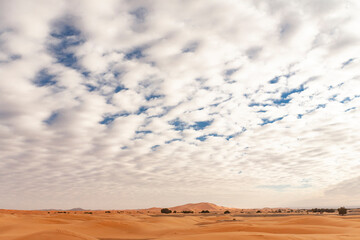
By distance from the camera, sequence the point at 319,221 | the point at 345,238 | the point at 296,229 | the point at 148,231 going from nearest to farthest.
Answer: the point at 345,238 → the point at 296,229 → the point at 148,231 → the point at 319,221

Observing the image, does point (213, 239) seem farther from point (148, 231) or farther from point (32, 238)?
point (148, 231)

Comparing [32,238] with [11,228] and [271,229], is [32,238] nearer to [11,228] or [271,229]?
[11,228]

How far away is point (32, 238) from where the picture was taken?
8555 mm

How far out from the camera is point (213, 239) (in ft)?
28.3

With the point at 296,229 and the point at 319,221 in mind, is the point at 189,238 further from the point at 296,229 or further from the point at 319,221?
the point at 319,221

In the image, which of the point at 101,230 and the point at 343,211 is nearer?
the point at 101,230

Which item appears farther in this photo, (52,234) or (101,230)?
(101,230)

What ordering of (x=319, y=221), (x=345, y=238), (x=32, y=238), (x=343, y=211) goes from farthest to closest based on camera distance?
1. (x=343, y=211)
2. (x=319, y=221)
3. (x=345, y=238)
4. (x=32, y=238)

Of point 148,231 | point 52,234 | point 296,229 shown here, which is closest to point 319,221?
point 296,229

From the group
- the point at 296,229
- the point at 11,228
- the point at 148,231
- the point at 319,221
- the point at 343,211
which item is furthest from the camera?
the point at 343,211

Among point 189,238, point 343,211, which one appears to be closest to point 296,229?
point 189,238

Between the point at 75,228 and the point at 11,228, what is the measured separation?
A: 10.3 feet

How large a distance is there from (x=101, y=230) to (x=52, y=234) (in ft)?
21.4

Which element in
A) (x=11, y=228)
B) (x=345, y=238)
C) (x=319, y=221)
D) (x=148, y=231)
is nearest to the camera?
(x=345, y=238)
